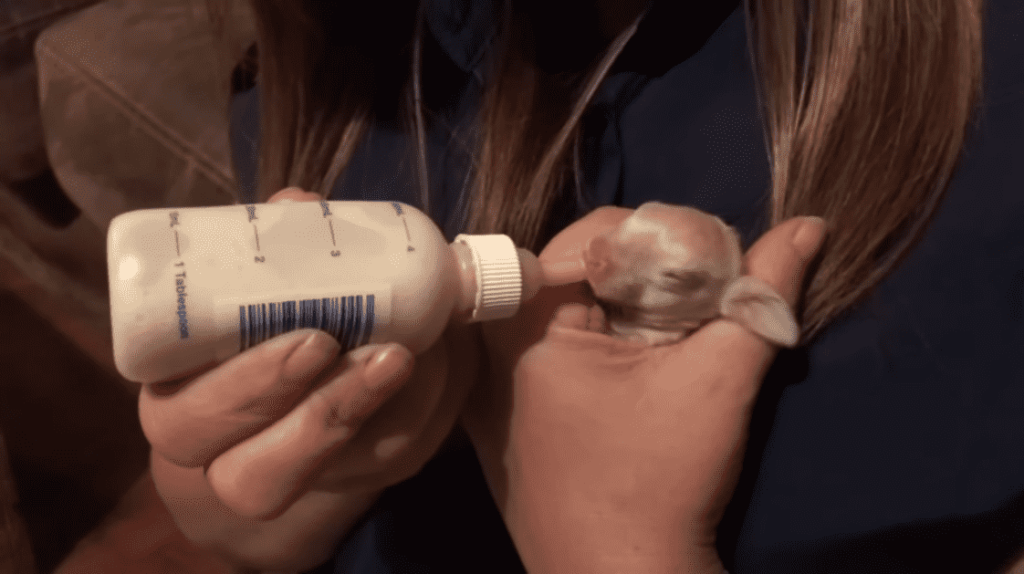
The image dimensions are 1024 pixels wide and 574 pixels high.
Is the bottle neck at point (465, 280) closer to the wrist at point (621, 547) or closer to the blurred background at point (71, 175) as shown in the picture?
the wrist at point (621, 547)

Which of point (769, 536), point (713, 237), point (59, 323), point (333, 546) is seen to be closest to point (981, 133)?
point (713, 237)

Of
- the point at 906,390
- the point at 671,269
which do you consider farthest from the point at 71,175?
the point at 906,390

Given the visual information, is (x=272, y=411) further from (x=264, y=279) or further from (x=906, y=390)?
(x=906, y=390)

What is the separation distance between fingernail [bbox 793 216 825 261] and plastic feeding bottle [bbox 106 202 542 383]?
0.25 m

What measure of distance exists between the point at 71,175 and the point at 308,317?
1040 mm

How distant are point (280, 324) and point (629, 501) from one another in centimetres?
28

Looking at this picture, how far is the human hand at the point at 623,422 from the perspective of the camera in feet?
1.42

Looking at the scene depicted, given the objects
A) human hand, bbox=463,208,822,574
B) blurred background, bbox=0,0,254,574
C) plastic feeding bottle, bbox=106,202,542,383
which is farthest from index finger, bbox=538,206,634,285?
blurred background, bbox=0,0,254,574

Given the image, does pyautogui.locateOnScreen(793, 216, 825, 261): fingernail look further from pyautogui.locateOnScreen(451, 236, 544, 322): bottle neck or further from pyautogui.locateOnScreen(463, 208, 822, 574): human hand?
pyautogui.locateOnScreen(451, 236, 544, 322): bottle neck

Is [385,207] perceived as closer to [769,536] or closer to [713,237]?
[713,237]

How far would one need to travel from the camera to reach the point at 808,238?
468 mm

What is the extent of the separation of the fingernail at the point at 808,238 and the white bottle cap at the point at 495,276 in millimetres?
219

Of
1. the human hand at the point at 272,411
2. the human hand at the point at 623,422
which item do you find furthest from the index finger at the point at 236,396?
the human hand at the point at 623,422

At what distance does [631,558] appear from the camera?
1.48ft
